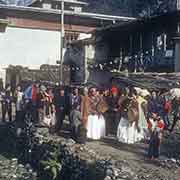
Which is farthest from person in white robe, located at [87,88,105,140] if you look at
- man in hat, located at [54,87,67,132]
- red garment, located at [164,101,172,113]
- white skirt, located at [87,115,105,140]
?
red garment, located at [164,101,172,113]

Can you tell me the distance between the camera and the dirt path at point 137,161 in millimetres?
11436

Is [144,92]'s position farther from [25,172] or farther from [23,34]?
[23,34]

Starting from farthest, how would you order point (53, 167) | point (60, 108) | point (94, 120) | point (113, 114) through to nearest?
point (60, 108), point (113, 114), point (94, 120), point (53, 167)

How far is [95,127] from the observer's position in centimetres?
1630

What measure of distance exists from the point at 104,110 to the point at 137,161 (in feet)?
12.0

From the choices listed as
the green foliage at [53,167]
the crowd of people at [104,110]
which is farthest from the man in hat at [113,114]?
the green foliage at [53,167]

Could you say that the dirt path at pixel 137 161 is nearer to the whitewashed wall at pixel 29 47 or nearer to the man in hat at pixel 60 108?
the man in hat at pixel 60 108

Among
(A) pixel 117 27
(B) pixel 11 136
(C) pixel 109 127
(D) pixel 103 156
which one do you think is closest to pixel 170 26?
(A) pixel 117 27

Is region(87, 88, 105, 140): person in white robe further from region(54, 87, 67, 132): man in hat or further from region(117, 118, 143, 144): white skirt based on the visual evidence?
region(54, 87, 67, 132): man in hat

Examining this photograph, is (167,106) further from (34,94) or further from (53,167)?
(34,94)

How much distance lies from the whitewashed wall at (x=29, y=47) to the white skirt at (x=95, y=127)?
1264 centimetres

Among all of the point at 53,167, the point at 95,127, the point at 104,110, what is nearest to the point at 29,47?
the point at 104,110

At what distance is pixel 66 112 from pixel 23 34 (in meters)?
12.2

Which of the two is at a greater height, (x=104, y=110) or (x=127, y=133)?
(x=104, y=110)
